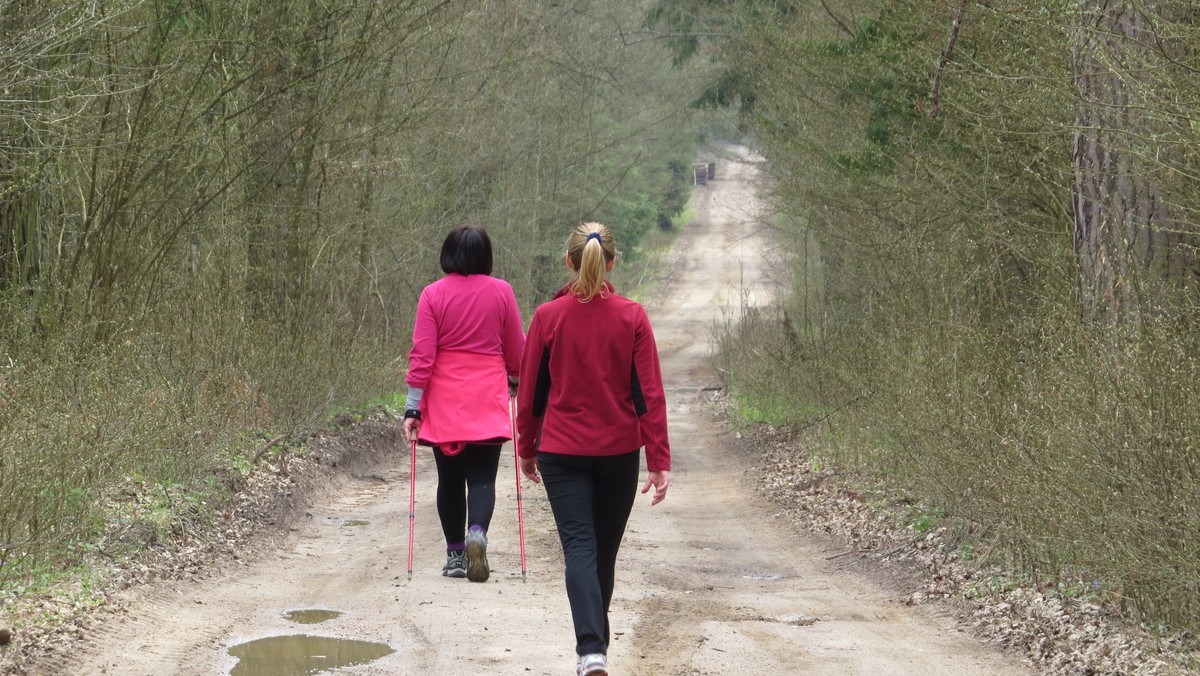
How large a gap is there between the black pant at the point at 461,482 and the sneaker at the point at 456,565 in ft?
0.25

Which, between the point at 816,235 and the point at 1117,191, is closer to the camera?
the point at 1117,191

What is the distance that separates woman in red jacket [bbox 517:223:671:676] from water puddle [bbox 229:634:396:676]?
Result: 1241 mm

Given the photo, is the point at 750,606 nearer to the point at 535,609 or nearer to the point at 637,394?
the point at 535,609

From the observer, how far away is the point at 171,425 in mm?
9547

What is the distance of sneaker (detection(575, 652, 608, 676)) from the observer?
537 cm

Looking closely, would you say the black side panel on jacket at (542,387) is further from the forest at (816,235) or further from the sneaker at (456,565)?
the sneaker at (456,565)

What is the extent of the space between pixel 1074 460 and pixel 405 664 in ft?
11.1

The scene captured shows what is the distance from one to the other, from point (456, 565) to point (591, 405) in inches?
123

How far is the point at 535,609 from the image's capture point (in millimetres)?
7426

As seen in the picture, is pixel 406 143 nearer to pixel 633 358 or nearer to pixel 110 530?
pixel 110 530

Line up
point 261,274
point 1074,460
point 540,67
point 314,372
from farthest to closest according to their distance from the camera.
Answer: point 540,67
point 261,274
point 314,372
point 1074,460

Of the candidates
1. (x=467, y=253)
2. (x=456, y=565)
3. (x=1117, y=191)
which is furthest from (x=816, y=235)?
(x=456, y=565)

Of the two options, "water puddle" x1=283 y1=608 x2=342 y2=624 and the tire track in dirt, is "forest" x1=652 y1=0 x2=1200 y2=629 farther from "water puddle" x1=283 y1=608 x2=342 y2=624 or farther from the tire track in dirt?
"water puddle" x1=283 y1=608 x2=342 y2=624

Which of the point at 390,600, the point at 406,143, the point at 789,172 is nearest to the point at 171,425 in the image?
the point at 390,600
